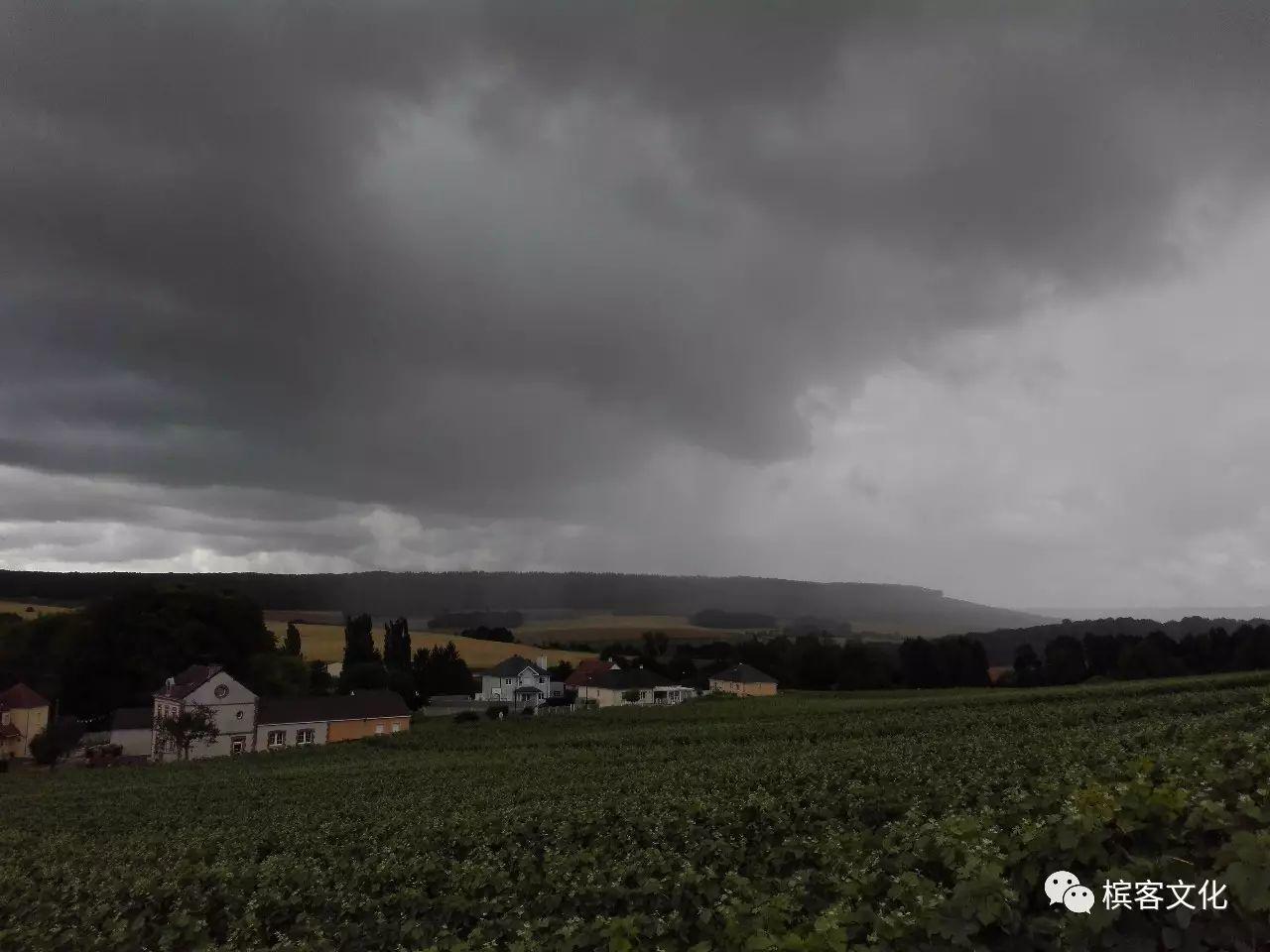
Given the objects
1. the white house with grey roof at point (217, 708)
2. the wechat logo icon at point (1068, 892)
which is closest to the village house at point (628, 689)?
the white house with grey roof at point (217, 708)

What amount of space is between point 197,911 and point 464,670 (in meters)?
102

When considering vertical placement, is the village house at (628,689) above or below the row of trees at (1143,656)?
below

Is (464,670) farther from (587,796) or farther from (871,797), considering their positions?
(871,797)

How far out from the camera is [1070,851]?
625cm

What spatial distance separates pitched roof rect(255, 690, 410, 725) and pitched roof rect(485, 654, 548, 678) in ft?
91.6

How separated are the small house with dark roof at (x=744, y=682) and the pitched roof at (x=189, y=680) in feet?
185

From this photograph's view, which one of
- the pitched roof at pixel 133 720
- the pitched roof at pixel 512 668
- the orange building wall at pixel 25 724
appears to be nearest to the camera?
the orange building wall at pixel 25 724

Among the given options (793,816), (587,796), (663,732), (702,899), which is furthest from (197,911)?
(663,732)

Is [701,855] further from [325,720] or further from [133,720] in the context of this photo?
[133,720]

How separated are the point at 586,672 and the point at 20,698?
2483 inches

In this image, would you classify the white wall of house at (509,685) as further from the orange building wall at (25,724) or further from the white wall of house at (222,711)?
the orange building wall at (25,724)

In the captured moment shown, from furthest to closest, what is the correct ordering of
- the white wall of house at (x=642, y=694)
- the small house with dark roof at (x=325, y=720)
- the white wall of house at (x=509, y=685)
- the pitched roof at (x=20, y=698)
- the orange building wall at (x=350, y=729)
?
the white wall of house at (x=509, y=685), the white wall of house at (x=642, y=694), the pitched roof at (x=20, y=698), the orange building wall at (x=350, y=729), the small house with dark roof at (x=325, y=720)

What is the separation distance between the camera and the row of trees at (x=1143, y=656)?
9169 cm

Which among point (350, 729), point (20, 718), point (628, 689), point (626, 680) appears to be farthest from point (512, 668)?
point (20, 718)
